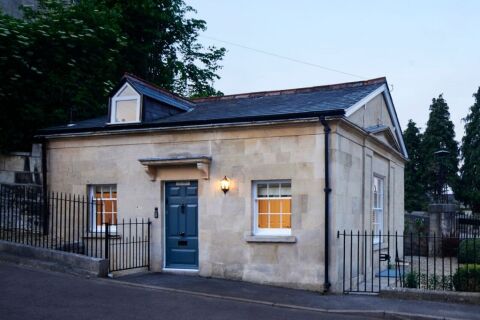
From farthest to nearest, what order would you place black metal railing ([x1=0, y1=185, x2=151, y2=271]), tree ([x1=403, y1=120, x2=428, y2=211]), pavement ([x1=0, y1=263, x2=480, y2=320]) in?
tree ([x1=403, y1=120, x2=428, y2=211]), black metal railing ([x1=0, y1=185, x2=151, y2=271]), pavement ([x1=0, y1=263, x2=480, y2=320])

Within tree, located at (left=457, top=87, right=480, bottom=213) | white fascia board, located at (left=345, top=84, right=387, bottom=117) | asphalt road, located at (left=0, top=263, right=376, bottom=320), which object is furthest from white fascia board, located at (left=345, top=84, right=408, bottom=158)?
tree, located at (left=457, top=87, right=480, bottom=213)

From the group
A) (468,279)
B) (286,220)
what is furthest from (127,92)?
(468,279)

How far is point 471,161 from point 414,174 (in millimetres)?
5500

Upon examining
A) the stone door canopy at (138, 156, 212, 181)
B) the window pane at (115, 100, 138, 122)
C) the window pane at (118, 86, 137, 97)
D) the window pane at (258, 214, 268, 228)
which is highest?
the window pane at (118, 86, 137, 97)

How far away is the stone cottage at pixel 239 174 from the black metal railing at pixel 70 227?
0.28 meters

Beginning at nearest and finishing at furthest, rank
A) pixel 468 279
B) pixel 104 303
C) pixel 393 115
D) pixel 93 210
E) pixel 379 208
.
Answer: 1. pixel 104 303
2. pixel 468 279
3. pixel 93 210
4. pixel 379 208
5. pixel 393 115

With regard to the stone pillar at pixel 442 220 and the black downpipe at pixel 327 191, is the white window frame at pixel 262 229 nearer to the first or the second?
the black downpipe at pixel 327 191

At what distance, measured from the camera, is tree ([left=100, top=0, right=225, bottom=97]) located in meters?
29.6

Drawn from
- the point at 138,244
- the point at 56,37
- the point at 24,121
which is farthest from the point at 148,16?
the point at 138,244

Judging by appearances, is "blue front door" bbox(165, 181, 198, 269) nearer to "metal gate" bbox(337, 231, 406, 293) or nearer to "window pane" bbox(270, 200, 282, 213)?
"window pane" bbox(270, 200, 282, 213)

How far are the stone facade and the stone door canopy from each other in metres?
0.13

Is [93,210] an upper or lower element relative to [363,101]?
lower

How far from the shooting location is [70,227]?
1698 centimetres

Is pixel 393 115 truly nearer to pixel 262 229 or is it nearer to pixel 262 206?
pixel 262 206
